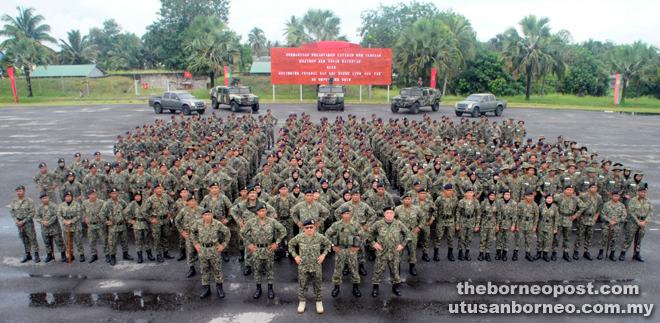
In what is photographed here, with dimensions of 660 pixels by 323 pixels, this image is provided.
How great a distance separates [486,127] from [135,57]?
160ft

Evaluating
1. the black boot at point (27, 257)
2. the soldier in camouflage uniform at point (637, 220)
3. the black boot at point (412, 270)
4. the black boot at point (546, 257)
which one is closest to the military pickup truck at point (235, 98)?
the black boot at point (27, 257)

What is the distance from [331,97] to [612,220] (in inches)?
842

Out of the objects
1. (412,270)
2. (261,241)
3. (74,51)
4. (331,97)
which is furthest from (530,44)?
(74,51)

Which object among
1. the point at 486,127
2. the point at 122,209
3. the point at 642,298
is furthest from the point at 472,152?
the point at 122,209

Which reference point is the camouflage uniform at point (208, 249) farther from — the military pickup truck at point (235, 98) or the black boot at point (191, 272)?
the military pickup truck at point (235, 98)

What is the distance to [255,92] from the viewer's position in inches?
1613

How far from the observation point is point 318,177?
853 cm

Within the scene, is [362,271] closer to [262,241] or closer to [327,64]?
[262,241]

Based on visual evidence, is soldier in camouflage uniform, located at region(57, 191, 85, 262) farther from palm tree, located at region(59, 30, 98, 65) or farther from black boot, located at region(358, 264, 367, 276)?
palm tree, located at region(59, 30, 98, 65)

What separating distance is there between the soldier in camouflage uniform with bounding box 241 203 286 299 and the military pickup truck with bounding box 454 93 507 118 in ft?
72.7

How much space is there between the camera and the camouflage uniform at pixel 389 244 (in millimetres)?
6155

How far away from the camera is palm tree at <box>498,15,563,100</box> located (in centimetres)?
3447

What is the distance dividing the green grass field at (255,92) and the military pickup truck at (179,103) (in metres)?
9.87

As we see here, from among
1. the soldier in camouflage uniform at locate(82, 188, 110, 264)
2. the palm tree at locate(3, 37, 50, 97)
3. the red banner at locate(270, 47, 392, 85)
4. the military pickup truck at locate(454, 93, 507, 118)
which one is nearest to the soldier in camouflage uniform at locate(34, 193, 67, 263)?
the soldier in camouflage uniform at locate(82, 188, 110, 264)
